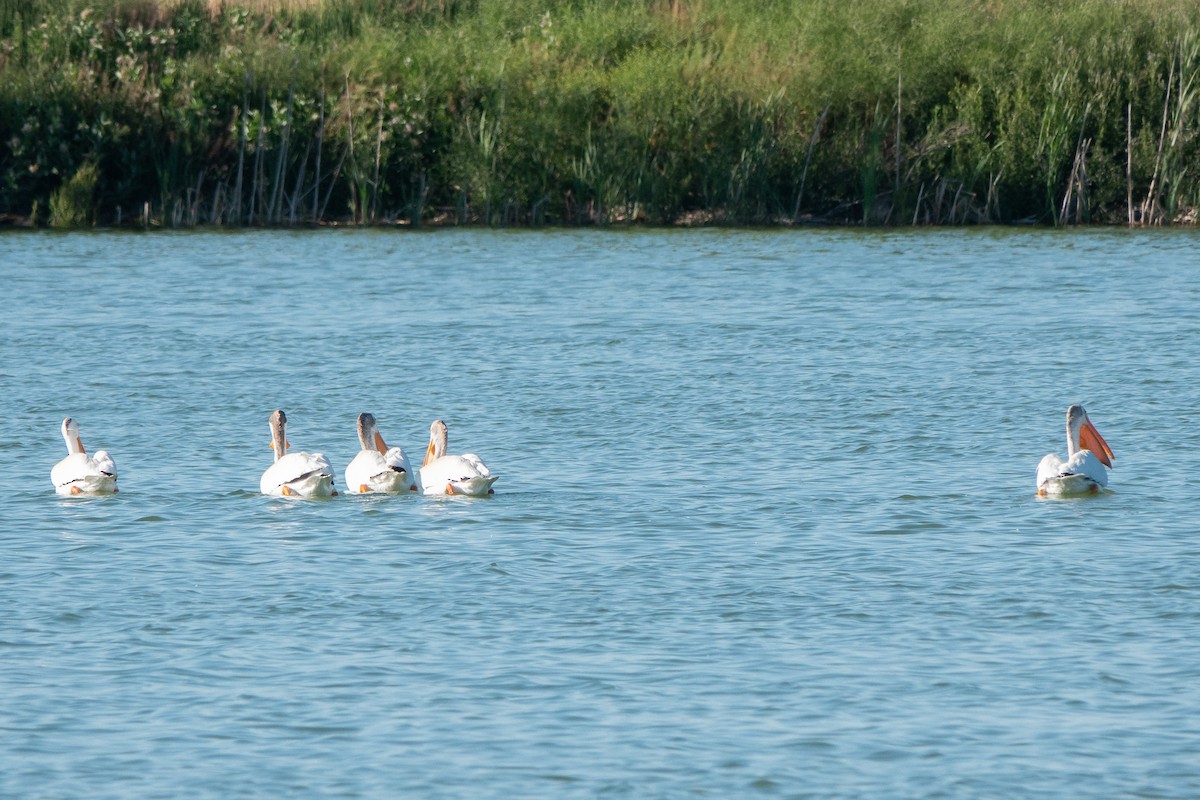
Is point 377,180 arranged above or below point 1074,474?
above

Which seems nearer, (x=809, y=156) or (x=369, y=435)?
(x=369, y=435)

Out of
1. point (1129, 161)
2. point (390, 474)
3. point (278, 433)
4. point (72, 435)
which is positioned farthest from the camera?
point (1129, 161)

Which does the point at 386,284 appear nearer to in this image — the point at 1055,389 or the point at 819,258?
the point at 819,258

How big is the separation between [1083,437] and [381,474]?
491cm

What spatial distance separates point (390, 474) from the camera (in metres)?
13.5

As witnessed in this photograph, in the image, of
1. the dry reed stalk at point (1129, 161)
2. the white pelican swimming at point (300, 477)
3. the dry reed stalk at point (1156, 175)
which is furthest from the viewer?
the dry reed stalk at point (1156, 175)

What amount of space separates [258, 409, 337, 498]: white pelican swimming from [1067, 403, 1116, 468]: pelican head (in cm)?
514

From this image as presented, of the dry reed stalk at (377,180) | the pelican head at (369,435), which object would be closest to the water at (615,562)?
the pelican head at (369,435)

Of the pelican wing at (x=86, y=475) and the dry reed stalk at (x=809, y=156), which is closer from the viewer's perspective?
the pelican wing at (x=86, y=475)

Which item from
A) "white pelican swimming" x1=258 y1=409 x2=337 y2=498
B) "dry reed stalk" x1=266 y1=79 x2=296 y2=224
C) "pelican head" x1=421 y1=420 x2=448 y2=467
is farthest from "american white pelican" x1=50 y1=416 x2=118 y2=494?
"dry reed stalk" x1=266 y1=79 x2=296 y2=224

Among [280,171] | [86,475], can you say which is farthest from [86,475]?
[280,171]

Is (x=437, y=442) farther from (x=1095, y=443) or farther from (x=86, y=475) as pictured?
(x=1095, y=443)

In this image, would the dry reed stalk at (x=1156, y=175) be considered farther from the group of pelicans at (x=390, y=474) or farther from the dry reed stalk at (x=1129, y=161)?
the group of pelicans at (x=390, y=474)

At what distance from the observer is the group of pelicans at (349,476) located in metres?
13.2
